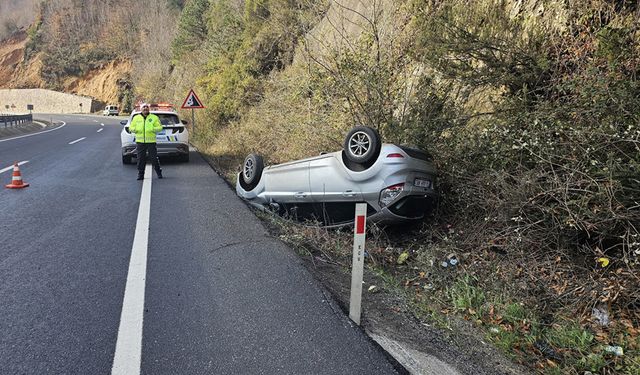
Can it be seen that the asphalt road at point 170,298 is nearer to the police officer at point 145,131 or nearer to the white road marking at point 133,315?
the white road marking at point 133,315

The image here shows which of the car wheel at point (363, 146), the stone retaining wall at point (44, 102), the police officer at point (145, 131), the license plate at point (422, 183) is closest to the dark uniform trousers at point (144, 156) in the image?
the police officer at point (145, 131)

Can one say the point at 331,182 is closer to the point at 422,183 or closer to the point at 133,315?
the point at 422,183

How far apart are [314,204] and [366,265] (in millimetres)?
1372

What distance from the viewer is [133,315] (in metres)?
3.39

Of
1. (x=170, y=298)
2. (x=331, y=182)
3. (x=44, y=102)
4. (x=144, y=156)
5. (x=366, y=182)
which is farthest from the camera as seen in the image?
(x=44, y=102)

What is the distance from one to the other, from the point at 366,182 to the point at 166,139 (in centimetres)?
878

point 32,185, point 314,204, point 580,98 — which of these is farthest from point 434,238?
point 32,185

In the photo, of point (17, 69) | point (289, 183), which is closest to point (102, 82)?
point (17, 69)

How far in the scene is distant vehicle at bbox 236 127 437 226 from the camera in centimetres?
511

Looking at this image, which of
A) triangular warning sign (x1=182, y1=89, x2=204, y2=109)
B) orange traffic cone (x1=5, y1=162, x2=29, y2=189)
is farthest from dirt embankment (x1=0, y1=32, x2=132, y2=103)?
orange traffic cone (x1=5, y1=162, x2=29, y2=189)

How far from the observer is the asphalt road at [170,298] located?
2.85 meters

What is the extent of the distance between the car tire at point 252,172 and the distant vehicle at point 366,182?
1393 millimetres

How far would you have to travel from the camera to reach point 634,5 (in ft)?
15.0

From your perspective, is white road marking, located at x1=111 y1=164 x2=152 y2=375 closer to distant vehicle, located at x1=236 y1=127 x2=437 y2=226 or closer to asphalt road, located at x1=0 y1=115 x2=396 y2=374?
asphalt road, located at x1=0 y1=115 x2=396 y2=374
